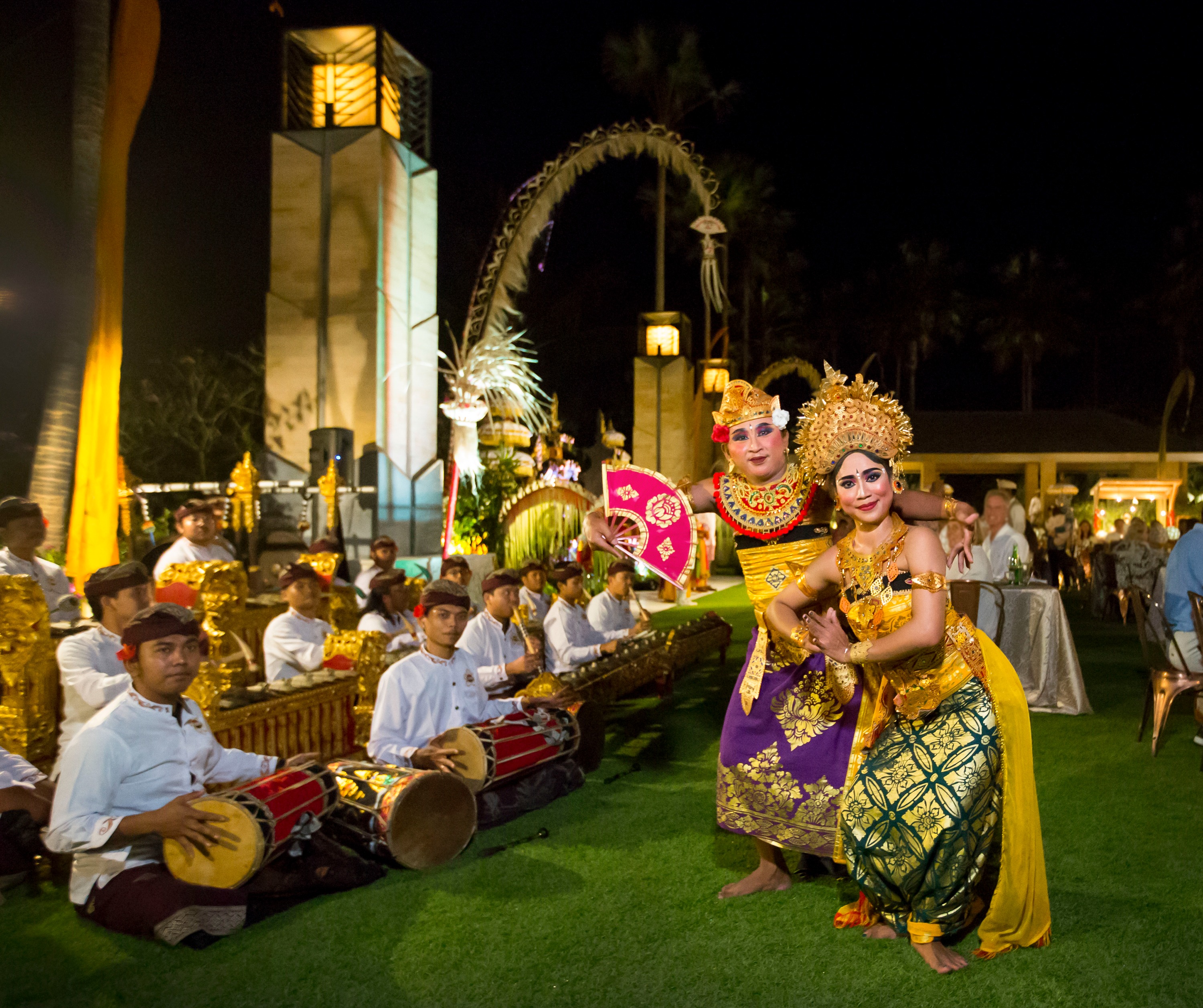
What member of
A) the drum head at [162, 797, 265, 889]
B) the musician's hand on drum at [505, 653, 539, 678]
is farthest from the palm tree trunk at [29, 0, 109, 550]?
the drum head at [162, 797, 265, 889]

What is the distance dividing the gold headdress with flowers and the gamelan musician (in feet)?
14.7

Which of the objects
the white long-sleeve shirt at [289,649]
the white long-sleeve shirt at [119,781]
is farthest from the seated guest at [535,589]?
the white long-sleeve shirt at [119,781]

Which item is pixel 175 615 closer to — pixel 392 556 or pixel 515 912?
pixel 515 912

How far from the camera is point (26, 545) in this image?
5.18 m

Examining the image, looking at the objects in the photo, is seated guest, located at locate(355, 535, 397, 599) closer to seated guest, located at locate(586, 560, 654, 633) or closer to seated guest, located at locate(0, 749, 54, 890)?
seated guest, located at locate(586, 560, 654, 633)

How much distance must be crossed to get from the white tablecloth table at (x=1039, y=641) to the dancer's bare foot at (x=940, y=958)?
193 inches

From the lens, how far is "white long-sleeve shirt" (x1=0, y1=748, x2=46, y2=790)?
3.80m

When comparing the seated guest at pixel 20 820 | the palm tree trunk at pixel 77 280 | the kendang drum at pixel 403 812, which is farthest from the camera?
the palm tree trunk at pixel 77 280

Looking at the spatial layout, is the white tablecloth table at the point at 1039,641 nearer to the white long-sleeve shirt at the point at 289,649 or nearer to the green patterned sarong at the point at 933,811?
the green patterned sarong at the point at 933,811

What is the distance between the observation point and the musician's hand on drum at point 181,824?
316 centimetres

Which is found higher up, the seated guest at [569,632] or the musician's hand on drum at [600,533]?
the musician's hand on drum at [600,533]

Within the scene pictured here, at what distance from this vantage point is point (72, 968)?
312 centimetres

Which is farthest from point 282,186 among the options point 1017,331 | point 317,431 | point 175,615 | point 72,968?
point 1017,331

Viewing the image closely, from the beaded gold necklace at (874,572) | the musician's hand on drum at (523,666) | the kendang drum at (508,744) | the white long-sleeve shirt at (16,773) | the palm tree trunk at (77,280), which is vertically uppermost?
the palm tree trunk at (77,280)
